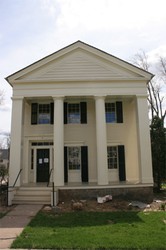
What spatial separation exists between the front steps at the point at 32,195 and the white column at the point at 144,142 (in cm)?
490

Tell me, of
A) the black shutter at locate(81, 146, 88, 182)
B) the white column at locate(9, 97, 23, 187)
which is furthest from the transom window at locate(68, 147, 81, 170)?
the white column at locate(9, 97, 23, 187)

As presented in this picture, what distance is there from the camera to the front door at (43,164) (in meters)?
15.8

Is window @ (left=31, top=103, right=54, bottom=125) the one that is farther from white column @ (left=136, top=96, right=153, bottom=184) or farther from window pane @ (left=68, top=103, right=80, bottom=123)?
white column @ (left=136, top=96, right=153, bottom=184)

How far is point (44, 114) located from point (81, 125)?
240 cm

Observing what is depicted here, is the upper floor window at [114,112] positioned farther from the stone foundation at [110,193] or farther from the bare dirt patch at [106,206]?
the bare dirt patch at [106,206]

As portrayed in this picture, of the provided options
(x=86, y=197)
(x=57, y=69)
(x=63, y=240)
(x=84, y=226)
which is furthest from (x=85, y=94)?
(x=63, y=240)

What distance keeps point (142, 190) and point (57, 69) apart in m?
7.87

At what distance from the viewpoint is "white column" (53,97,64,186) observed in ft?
44.4

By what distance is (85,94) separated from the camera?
14.3 metres

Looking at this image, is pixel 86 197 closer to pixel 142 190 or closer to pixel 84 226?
pixel 142 190

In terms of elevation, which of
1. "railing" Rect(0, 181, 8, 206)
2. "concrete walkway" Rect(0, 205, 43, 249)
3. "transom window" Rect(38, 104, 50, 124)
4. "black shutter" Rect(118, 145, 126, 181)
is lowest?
"concrete walkway" Rect(0, 205, 43, 249)

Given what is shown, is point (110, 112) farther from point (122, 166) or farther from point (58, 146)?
point (58, 146)

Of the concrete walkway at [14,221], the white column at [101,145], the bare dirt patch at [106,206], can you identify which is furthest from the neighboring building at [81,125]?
the concrete walkway at [14,221]

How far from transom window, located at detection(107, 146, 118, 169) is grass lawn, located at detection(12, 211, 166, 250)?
580 centimetres
